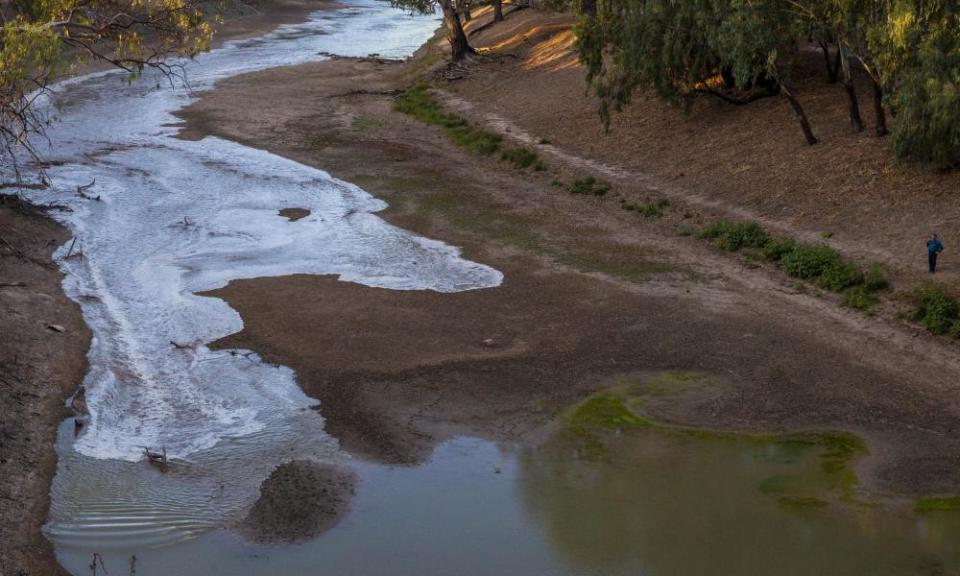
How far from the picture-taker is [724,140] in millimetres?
30109

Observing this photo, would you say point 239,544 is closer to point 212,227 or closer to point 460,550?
point 460,550

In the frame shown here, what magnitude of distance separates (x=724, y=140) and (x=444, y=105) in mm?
15185

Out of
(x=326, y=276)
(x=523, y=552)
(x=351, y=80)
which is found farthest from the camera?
(x=351, y=80)

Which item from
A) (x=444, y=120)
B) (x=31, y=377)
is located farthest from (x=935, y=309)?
(x=444, y=120)

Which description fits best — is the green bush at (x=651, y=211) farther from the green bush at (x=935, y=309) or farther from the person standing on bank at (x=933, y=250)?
the green bush at (x=935, y=309)

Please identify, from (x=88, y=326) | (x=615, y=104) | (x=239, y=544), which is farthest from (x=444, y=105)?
(x=239, y=544)

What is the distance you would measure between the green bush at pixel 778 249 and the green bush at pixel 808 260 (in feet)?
0.79

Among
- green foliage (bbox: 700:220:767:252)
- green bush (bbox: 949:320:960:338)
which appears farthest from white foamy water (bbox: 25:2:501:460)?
green bush (bbox: 949:320:960:338)

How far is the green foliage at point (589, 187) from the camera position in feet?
95.0

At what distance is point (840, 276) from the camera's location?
2069 cm

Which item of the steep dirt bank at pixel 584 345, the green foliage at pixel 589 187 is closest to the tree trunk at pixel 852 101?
the steep dirt bank at pixel 584 345

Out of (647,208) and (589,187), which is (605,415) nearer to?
(647,208)

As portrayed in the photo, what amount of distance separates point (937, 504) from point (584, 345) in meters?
6.75

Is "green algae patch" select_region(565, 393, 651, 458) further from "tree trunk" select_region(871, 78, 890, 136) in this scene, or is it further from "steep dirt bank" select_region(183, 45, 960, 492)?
"tree trunk" select_region(871, 78, 890, 136)
